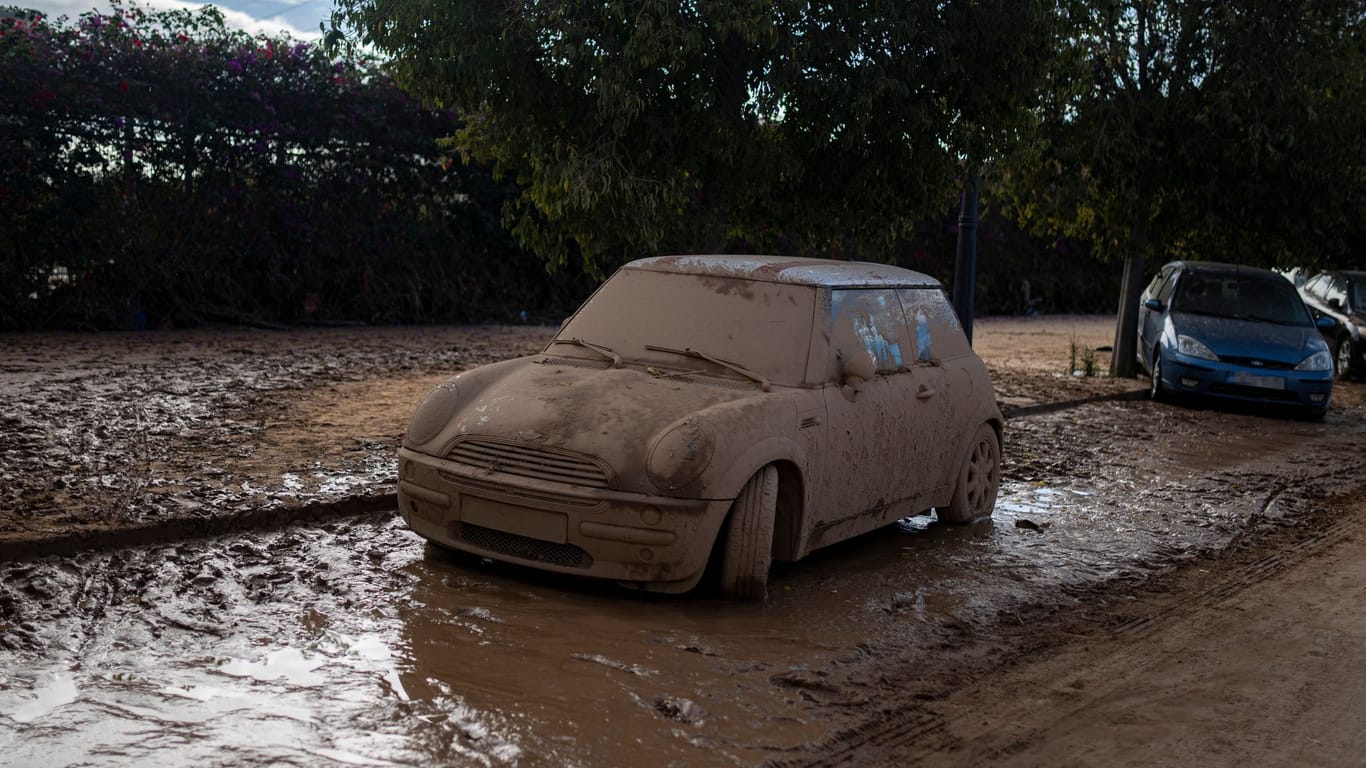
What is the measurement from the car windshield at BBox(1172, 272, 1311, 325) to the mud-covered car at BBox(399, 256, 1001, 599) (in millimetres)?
8764

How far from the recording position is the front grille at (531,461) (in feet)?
19.4

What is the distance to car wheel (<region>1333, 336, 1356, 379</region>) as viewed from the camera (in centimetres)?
1925

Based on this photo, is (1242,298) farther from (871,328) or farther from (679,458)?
(679,458)

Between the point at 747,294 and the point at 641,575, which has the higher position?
the point at 747,294

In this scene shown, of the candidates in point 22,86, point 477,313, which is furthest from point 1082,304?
point 22,86

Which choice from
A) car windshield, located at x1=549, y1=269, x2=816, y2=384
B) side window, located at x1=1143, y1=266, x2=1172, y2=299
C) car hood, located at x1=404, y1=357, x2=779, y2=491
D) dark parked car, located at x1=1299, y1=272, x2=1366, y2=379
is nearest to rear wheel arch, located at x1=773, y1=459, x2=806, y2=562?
car hood, located at x1=404, y1=357, x2=779, y2=491

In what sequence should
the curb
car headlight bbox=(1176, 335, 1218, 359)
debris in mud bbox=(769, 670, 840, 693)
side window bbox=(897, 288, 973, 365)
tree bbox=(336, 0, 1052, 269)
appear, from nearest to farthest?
debris in mud bbox=(769, 670, 840, 693)
the curb
side window bbox=(897, 288, 973, 365)
tree bbox=(336, 0, 1052, 269)
car headlight bbox=(1176, 335, 1218, 359)

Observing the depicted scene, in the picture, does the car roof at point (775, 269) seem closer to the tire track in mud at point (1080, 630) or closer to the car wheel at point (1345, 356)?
the tire track in mud at point (1080, 630)

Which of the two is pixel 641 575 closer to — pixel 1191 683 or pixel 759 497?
pixel 759 497

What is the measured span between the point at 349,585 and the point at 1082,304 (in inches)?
1065

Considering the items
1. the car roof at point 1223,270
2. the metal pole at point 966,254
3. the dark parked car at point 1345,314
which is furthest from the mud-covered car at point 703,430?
the dark parked car at point 1345,314

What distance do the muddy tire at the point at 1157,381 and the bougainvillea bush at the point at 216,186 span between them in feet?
30.2

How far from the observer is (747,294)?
7109 millimetres

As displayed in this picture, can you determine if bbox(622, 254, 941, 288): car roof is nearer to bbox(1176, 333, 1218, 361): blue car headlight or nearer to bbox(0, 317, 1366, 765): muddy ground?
bbox(0, 317, 1366, 765): muddy ground
